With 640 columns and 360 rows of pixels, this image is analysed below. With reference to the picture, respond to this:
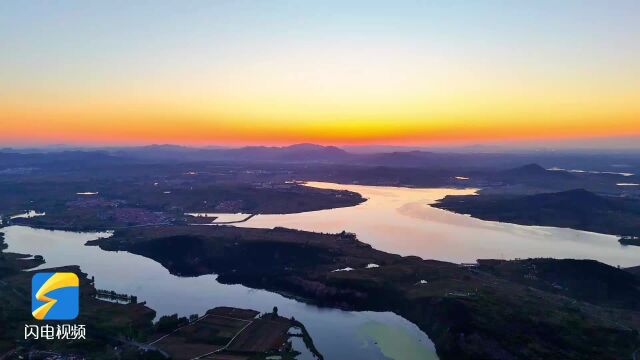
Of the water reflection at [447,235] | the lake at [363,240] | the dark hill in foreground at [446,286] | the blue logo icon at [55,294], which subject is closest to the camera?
the blue logo icon at [55,294]

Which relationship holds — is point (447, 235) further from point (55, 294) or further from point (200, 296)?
→ point (55, 294)

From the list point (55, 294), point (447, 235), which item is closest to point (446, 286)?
point (447, 235)

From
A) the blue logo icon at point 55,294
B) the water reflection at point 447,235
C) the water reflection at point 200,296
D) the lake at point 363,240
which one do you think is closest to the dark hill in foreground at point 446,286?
the water reflection at point 200,296

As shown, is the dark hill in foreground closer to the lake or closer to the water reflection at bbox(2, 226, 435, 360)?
the water reflection at bbox(2, 226, 435, 360)

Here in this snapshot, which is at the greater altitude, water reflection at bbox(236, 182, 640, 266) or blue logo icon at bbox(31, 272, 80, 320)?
blue logo icon at bbox(31, 272, 80, 320)

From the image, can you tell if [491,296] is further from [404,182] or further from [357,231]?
[404,182]

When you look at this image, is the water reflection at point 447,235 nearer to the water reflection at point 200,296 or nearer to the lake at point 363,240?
the lake at point 363,240

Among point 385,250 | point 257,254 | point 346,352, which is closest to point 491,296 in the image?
point 346,352

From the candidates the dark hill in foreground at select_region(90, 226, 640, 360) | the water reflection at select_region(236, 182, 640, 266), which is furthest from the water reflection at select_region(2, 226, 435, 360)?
the water reflection at select_region(236, 182, 640, 266)
